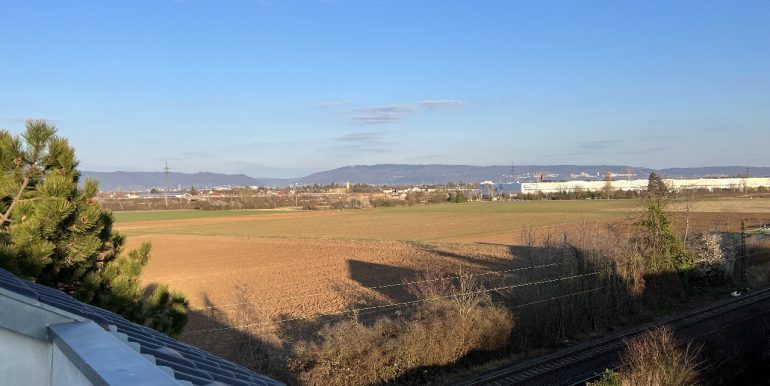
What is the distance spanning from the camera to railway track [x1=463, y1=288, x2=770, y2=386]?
1734cm

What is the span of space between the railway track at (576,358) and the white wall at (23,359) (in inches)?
601

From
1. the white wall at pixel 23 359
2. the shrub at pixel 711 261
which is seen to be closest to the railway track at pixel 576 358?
the shrub at pixel 711 261

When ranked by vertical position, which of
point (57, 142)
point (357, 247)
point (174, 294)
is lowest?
point (357, 247)

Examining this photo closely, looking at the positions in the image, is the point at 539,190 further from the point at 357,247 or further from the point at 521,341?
the point at 521,341

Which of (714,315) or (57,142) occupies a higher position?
(57,142)

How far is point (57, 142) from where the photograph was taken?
9375 mm

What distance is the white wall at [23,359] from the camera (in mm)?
3119

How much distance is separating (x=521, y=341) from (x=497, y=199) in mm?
134058

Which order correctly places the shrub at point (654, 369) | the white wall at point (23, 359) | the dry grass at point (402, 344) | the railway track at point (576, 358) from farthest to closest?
the dry grass at point (402, 344), the railway track at point (576, 358), the shrub at point (654, 369), the white wall at point (23, 359)

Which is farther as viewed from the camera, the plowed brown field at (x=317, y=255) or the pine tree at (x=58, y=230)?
the plowed brown field at (x=317, y=255)

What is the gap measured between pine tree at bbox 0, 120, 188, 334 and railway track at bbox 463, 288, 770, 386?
36.0 ft

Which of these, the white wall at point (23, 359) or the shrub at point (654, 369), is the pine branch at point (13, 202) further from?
the shrub at point (654, 369)

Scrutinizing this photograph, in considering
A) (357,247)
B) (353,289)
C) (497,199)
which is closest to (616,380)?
(353,289)

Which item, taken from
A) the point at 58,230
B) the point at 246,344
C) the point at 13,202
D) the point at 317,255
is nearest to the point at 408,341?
the point at 246,344
